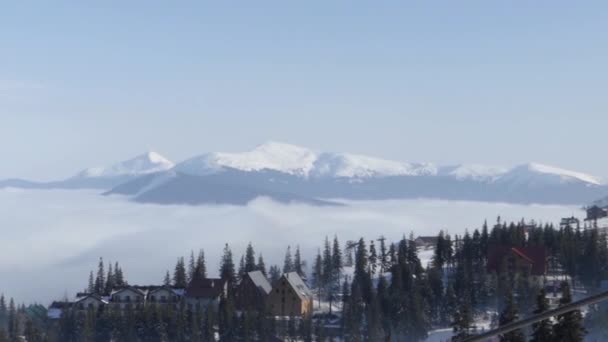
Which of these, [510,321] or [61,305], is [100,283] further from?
[510,321]

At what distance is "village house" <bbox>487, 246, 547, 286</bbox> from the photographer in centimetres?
8375

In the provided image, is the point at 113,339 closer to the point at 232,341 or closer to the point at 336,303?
the point at 232,341

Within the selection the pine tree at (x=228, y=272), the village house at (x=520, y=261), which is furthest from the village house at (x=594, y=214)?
the pine tree at (x=228, y=272)

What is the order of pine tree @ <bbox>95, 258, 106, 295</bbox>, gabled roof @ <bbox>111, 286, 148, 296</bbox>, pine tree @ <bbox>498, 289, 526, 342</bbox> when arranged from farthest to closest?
pine tree @ <bbox>95, 258, 106, 295</bbox> → gabled roof @ <bbox>111, 286, 148, 296</bbox> → pine tree @ <bbox>498, 289, 526, 342</bbox>

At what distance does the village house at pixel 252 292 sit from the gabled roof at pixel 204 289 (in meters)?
4.15

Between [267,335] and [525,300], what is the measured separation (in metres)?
20.2

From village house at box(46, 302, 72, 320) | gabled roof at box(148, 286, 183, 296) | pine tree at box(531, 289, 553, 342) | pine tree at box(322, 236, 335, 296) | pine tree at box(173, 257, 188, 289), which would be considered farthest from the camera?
pine tree at box(322, 236, 335, 296)

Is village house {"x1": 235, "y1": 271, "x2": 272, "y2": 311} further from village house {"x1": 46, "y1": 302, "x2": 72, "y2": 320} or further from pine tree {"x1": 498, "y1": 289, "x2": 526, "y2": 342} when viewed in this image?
pine tree {"x1": 498, "y1": 289, "x2": 526, "y2": 342}

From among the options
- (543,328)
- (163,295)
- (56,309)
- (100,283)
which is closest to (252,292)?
(163,295)

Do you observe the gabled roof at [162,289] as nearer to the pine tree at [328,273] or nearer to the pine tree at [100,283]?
the pine tree at [100,283]

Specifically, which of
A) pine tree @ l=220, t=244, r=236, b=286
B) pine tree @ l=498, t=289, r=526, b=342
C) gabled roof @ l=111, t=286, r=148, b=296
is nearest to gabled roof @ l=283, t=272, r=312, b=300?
pine tree @ l=220, t=244, r=236, b=286

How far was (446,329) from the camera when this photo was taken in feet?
244

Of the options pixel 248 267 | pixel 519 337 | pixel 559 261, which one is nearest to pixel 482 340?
pixel 519 337

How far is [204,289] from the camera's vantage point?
91.4 m
